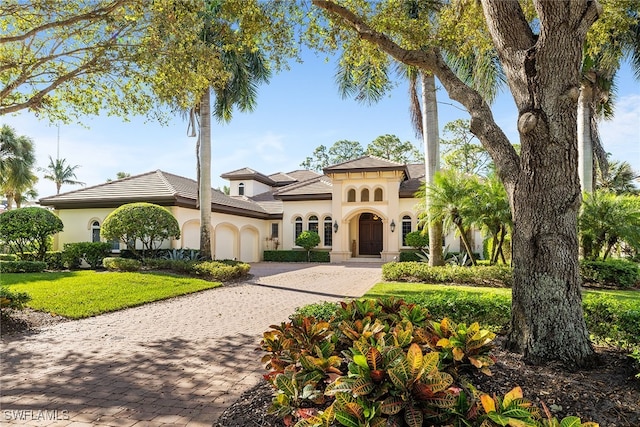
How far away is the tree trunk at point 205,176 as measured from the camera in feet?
50.9

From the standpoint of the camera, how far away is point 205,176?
15602 mm

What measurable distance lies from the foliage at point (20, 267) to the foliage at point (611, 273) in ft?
65.3

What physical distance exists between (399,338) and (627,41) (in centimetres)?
1613

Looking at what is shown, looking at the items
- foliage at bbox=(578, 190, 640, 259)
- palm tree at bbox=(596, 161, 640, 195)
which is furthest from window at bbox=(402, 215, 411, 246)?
palm tree at bbox=(596, 161, 640, 195)

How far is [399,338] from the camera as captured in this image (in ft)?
10.0

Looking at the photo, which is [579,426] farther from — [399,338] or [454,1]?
[454,1]

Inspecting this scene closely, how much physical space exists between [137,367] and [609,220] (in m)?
13.9

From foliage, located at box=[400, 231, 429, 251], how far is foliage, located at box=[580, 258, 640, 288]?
1036 cm

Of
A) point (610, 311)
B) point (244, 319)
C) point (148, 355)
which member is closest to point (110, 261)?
point (244, 319)

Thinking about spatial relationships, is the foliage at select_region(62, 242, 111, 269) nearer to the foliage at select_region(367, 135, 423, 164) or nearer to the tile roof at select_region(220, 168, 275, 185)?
the tile roof at select_region(220, 168, 275, 185)

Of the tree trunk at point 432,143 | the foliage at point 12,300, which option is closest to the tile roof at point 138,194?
the foliage at point 12,300

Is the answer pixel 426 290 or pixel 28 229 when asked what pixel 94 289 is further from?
pixel 426 290

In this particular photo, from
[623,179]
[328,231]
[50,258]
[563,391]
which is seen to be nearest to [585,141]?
[563,391]

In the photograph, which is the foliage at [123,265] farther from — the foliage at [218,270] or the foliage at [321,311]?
the foliage at [321,311]
